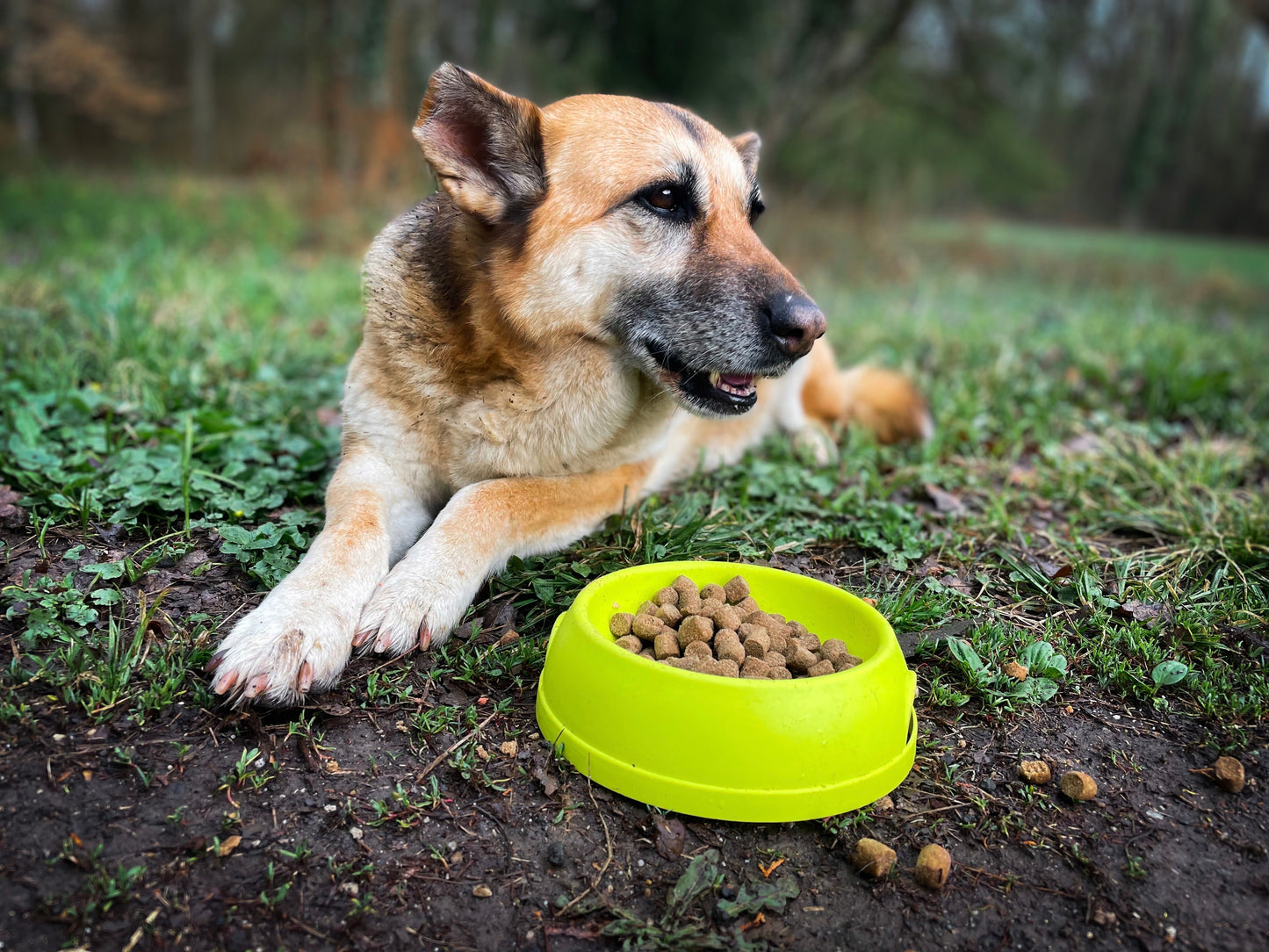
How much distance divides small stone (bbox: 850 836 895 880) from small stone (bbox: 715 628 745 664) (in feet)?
1.56

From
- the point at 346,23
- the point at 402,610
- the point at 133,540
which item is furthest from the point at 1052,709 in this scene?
the point at 346,23

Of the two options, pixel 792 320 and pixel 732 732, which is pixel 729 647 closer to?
pixel 732 732

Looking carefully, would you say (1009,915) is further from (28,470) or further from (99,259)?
(99,259)

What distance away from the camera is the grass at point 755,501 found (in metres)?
2.21

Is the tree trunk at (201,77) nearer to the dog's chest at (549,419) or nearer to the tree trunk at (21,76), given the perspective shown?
the tree trunk at (21,76)

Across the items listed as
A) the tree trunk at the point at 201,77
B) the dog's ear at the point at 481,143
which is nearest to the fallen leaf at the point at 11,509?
the dog's ear at the point at 481,143

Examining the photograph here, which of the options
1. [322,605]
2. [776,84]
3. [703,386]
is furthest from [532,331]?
[776,84]

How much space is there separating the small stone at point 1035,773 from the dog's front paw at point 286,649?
62.6 inches

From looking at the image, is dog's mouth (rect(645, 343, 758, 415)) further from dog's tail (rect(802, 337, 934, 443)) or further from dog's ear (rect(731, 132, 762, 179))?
dog's tail (rect(802, 337, 934, 443))

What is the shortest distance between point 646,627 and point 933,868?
791 millimetres

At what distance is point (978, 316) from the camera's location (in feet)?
23.5

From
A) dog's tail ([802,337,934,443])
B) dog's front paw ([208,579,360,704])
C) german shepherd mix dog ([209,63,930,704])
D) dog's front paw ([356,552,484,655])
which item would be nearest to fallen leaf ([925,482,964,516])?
dog's tail ([802,337,934,443])

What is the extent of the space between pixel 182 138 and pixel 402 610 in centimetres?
1943

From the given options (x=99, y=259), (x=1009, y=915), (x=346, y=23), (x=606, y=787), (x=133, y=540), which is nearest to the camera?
(x=1009, y=915)
